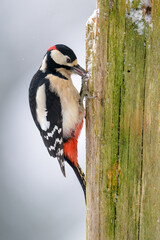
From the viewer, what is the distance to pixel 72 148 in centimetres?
336

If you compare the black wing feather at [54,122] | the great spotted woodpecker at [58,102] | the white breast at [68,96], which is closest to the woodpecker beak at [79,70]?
the great spotted woodpecker at [58,102]

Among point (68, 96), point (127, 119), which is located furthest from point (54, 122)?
point (127, 119)

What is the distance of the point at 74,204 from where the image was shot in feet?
21.9

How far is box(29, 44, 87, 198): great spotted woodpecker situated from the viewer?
3.17 metres

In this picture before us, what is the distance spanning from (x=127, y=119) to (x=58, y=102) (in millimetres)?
1093

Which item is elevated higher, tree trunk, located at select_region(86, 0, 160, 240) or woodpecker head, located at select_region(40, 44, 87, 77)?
woodpecker head, located at select_region(40, 44, 87, 77)

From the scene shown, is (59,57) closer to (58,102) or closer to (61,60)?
(61,60)

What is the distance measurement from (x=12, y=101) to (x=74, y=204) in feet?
8.97

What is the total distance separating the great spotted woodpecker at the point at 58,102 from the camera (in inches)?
125

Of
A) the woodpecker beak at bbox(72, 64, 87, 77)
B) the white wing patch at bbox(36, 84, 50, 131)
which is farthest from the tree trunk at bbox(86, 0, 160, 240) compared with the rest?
the white wing patch at bbox(36, 84, 50, 131)

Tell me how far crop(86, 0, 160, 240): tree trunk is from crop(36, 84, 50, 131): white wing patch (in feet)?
2.87

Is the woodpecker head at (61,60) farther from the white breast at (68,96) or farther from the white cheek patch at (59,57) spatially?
the white breast at (68,96)

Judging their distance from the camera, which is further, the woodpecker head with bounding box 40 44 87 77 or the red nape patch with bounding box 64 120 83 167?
the red nape patch with bounding box 64 120 83 167

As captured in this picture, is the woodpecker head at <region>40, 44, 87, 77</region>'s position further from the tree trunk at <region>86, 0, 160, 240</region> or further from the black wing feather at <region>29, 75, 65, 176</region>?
the tree trunk at <region>86, 0, 160, 240</region>
